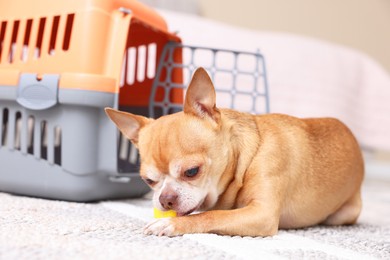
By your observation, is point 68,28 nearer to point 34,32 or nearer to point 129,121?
point 34,32

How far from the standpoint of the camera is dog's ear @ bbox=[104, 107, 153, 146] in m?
1.38

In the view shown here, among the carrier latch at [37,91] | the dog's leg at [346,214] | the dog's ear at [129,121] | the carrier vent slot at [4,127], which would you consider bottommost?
the dog's leg at [346,214]

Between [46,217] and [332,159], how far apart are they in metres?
0.83

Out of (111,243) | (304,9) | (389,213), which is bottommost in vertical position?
(389,213)

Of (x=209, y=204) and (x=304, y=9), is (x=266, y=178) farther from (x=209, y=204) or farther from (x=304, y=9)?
(x=304, y=9)

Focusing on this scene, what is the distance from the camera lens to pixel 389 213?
1953 millimetres

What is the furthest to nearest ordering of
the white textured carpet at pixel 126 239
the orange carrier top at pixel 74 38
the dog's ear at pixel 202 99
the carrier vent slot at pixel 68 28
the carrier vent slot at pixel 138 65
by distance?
the carrier vent slot at pixel 138 65 < the carrier vent slot at pixel 68 28 < the orange carrier top at pixel 74 38 < the dog's ear at pixel 202 99 < the white textured carpet at pixel 126 239

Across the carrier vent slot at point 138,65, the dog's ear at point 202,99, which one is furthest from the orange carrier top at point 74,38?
the dog's ear at point 202,99

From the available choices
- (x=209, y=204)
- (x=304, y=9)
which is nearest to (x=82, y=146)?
(x=209, y=204)

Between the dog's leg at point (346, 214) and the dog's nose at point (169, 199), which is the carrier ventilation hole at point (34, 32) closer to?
the dog's nose at point (169, 199)

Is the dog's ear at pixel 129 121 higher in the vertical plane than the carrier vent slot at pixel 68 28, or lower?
lower

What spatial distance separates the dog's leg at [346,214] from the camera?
5.22 ft

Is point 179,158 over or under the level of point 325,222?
over

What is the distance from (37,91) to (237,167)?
71cm
